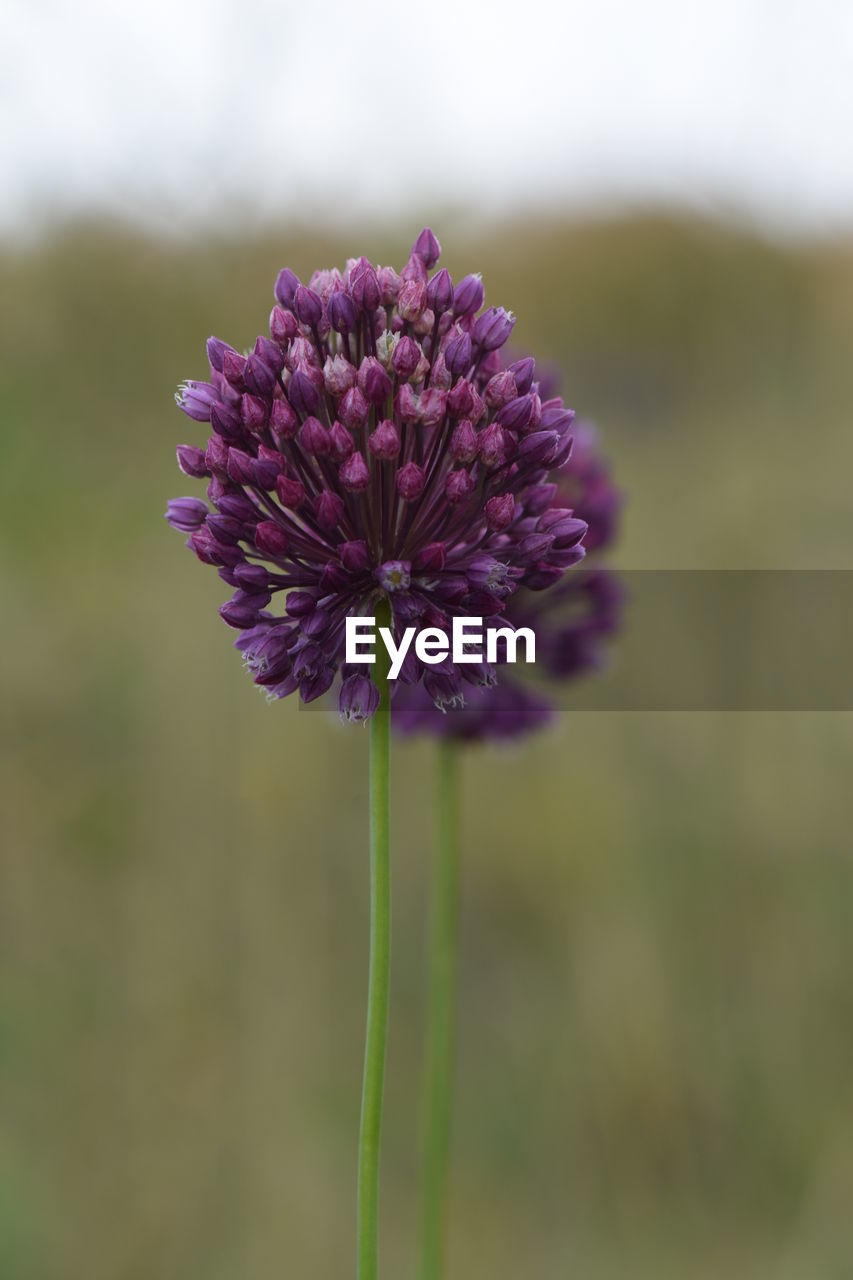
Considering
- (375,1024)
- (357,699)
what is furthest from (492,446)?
(375,1024)

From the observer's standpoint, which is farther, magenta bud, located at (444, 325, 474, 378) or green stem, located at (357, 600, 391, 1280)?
magenta bud, located at (444, 325, 474, 378)

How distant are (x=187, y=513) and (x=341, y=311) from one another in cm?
35

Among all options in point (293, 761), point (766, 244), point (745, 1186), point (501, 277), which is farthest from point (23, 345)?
point (501, 277)

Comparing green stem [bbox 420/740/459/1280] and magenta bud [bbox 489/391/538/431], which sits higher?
magenta bud [bbox 489/391/538/431]

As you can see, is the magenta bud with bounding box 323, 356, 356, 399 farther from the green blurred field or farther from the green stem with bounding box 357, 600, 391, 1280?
the green blurred field

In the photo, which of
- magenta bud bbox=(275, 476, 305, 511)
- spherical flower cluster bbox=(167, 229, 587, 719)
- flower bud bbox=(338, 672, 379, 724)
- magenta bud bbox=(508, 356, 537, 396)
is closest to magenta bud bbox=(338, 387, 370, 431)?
spherical flower cluster bbox=(167, 229, 587, 719)

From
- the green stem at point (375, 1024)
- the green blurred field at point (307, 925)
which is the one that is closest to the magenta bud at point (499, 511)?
the green stem at point (375, 1024)

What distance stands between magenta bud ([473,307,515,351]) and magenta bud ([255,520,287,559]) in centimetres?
40

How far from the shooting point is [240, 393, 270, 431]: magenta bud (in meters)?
1.36

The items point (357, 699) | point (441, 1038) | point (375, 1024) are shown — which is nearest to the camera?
point (375, 1024)

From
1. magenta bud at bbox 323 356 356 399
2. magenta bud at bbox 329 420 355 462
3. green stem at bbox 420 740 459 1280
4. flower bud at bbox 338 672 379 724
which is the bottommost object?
green stem at bbox 420 740 459 1280

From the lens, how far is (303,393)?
53.2 inches

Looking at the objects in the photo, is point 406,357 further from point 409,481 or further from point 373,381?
point 409,481

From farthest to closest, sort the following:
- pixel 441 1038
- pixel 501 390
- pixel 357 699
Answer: pixel 441 1038 < pixel 501 390 < pixel 357 699
